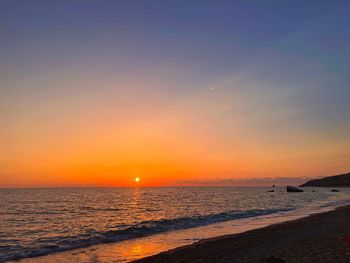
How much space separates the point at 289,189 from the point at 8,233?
16387cm

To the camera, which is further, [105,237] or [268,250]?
[105,237]

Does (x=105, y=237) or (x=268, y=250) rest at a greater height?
(x=105, y=237)

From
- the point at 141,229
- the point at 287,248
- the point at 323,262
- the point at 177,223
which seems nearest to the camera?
the point at 323,262

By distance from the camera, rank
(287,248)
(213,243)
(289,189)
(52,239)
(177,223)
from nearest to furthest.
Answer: (287,248)
(213,243)
(52,239)
(177,223)
(289,189)

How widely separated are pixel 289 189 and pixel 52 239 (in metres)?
165

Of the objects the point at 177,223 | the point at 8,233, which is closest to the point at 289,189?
the point at 177,223

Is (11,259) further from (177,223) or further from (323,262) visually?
(177,223)

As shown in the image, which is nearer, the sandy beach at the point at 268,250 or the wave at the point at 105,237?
the sandy beach at the point at 268,250

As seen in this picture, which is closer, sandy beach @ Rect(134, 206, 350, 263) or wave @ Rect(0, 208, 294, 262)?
sandy beach @ Rect(134, 206, 350, 263)

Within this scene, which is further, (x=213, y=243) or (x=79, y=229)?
(x=79, y=229)

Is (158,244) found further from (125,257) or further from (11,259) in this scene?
(11,259)

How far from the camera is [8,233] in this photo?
109ft

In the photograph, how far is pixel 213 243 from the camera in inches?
942

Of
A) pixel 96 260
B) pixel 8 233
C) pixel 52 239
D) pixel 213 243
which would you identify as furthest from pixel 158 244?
pixel 8 233
